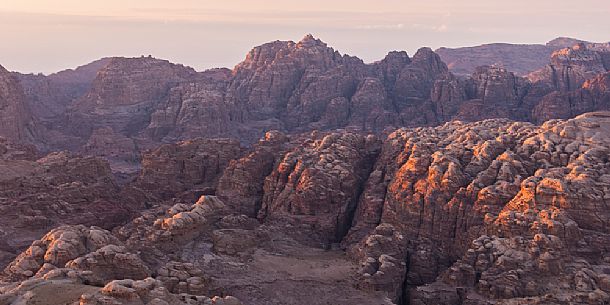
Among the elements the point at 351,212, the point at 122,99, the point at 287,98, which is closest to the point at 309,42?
the point at 287,98

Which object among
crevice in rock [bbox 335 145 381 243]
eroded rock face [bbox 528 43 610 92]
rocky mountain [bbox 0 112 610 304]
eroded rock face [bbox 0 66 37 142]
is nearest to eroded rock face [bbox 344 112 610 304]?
rocky mountain [bbox 0 112 610 304]

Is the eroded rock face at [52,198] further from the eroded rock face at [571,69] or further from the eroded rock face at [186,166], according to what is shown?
the eroded rock face at [571,69]

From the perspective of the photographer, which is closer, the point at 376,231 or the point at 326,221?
the point at 376,231

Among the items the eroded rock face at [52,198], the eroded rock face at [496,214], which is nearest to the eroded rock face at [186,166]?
the eroded rock face at [52,198]

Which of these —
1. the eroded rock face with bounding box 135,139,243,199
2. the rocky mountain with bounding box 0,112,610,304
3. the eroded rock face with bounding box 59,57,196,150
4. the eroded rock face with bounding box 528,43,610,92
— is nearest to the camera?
the rocky mountain with bounding box 0,112,610,304

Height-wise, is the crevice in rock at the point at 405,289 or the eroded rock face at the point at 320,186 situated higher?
the eroded rock face at the point at 320,186

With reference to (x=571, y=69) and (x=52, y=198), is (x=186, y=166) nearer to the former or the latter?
(x=52, y=198)

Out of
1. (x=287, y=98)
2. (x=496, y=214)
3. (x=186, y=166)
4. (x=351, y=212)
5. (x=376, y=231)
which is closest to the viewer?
(x=496, y=214)

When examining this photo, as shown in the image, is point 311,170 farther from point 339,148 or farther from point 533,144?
point 533,144

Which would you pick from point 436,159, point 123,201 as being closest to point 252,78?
point 123,201

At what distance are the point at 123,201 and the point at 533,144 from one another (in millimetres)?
57081

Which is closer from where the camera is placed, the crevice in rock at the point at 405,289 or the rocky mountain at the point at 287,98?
the crevice in rock at the point at 405,289

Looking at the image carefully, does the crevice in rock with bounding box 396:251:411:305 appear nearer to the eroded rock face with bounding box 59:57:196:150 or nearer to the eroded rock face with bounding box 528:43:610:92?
the eroded rock face with bounding box 59:57:196:150

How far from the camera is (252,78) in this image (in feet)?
600
